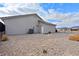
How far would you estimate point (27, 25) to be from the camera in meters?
3.27

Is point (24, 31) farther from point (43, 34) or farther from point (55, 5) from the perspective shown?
point (55, 5)

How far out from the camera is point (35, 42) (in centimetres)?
322

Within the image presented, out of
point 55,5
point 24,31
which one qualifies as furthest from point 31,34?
point 55,5

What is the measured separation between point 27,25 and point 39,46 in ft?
1.22

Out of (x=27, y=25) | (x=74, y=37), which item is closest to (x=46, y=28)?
(x=27, y=25)

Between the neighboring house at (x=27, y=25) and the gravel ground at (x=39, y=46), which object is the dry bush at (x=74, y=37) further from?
the neighboring house at (x=27, y=25)

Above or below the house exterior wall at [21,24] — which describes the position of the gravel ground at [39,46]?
below

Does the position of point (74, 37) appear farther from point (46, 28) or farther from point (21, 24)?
point (21, 24)

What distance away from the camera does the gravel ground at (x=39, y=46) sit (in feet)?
10.3

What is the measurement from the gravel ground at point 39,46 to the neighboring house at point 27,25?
0.09 m

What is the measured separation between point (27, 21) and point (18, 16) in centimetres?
16

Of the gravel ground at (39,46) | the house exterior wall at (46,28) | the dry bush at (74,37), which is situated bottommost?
the gravel ground at (39,46)

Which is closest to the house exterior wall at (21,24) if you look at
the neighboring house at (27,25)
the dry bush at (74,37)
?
the neighboring house at (27,25)

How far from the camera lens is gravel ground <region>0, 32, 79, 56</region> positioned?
10.3 feet
